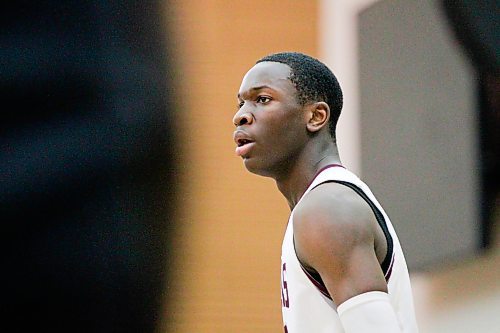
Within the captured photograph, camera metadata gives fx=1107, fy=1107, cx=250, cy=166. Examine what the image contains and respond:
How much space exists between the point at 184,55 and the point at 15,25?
1063 mm

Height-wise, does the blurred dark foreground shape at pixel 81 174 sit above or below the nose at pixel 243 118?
below

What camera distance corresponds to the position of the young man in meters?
2.73

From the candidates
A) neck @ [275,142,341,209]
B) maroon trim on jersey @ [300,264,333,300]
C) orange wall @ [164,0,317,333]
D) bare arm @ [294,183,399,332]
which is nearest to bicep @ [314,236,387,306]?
bare arm @ [294,183,399,332]

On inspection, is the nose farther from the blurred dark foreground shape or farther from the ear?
the blurred dark foreground shape

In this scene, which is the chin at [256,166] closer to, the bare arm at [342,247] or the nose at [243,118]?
the nose at [243,118]

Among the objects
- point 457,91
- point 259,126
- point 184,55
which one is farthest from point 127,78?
point 259,126

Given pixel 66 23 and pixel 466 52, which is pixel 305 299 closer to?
pixel 466 52

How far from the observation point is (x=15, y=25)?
6875 millimetres

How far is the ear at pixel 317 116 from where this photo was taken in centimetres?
313

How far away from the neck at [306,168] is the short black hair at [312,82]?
0.07 meters

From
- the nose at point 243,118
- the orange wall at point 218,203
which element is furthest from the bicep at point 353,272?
the orange wall at point 218,203

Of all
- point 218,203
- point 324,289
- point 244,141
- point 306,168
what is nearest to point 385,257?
point 324,289

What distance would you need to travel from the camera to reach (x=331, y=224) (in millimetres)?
2758

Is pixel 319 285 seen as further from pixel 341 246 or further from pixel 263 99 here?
pixel 263 99
